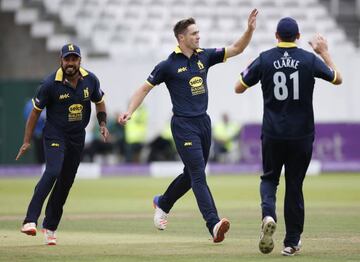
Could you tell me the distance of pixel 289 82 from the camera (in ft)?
33.9

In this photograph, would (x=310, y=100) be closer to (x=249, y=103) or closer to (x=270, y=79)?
(x=270, y=79)

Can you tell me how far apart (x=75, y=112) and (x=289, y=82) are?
257 centimetres

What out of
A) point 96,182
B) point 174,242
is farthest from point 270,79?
point 96,182

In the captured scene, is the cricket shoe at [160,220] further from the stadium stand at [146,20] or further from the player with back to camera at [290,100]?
the stadium stand at [146,20]

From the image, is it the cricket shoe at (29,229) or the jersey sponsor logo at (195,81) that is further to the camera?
the jersey sponsor logo at (195,81)

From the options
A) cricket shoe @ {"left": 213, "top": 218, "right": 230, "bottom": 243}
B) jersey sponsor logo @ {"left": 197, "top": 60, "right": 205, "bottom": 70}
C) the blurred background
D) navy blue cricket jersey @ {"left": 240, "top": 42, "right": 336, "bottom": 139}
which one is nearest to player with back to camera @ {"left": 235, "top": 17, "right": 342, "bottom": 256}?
navy blue cricket jersey @ {"left": 240, "top": 42, "right": 336, "bottom": 139}

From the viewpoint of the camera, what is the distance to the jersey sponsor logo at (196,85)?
38.8 ft

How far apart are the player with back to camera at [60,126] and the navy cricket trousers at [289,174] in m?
2.26

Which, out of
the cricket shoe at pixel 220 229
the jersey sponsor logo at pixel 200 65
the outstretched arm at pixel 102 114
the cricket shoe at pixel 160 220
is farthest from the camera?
the cricket shoe at pixel 160 220

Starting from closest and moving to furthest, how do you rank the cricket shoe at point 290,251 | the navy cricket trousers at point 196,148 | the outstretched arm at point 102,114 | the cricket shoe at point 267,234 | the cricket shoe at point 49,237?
the cricket shoe at point 267,234
the cricket shoe at point 290,251
the navy cricket trousers at point 196,148
the cricket shoe at point 49,237
the outstretched arm at point 102,114

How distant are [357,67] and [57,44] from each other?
8.80 meters

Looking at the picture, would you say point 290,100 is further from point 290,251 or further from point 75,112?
point 75,112

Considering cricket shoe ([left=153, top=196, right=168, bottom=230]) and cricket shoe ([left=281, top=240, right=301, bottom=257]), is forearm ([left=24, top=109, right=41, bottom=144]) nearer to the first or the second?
cricket shoe ([left=153, top=196, right=168, bottom=230])

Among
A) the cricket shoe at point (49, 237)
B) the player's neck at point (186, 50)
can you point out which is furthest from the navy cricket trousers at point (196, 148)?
the cricket shoe at point (49, 237)
